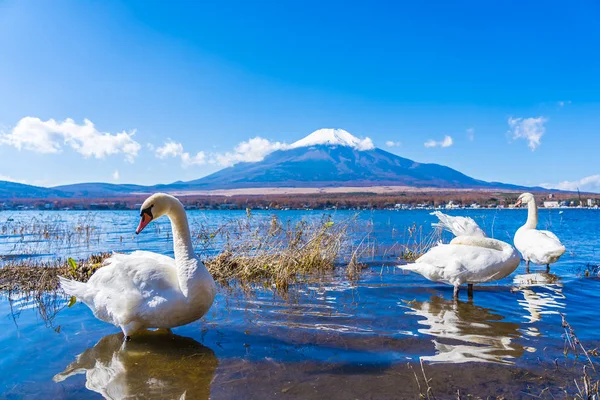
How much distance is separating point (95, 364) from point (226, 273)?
18.0ft

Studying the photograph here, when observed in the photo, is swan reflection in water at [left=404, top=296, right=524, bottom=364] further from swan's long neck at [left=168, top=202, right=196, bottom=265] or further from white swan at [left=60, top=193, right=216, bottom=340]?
swan's long neck at [left=168, top=202, right=196, bottom=265]

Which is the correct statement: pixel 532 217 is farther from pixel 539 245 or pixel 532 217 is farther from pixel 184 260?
pixel 184 260

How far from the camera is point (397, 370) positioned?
497 cm

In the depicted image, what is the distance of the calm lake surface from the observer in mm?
4625

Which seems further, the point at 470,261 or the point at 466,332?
the point at 470,261

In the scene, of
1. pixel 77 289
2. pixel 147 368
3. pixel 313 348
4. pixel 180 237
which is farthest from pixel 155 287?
pixel 313 348

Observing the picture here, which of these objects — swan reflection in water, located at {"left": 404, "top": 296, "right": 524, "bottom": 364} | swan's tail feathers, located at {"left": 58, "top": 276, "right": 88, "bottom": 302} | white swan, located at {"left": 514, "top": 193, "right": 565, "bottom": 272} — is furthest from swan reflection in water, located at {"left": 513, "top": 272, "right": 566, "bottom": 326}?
swan's tail feathers, located at {"left": 58, "top": 276, "right": 88, "bottom": 302}

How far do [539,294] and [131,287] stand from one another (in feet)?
27.7

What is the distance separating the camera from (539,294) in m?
9.30

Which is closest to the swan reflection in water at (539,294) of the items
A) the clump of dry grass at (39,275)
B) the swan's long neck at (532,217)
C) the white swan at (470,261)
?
the white swan at (470,261)

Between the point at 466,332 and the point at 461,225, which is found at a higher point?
the point at 461,225

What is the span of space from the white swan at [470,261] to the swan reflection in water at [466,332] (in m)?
0.57

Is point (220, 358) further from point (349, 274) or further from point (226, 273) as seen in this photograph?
point (349, 274)

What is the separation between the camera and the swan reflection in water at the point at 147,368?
458 cm
